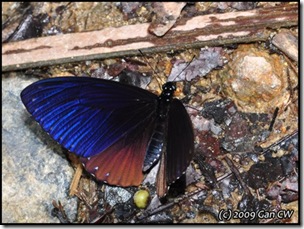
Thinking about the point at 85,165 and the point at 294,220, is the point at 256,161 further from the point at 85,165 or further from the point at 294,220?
the point at 85,165

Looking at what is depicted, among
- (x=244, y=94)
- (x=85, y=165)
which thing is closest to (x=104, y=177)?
(x=85, y=165)

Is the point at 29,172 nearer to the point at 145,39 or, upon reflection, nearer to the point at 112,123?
the point at 112,123

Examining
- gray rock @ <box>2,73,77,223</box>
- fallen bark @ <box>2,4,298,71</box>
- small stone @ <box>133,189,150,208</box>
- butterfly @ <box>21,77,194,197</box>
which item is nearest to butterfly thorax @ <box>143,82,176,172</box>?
butterfly @ <box>21,77,194,197</box>

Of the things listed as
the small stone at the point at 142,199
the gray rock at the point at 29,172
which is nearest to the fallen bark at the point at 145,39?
the gray rock at the point at 29,172

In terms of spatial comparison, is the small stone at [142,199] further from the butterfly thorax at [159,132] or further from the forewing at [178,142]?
the forewing at [178,142]

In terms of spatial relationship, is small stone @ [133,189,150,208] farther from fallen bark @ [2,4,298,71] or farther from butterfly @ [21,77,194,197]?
fallen bark @ [2,4,298,71]
